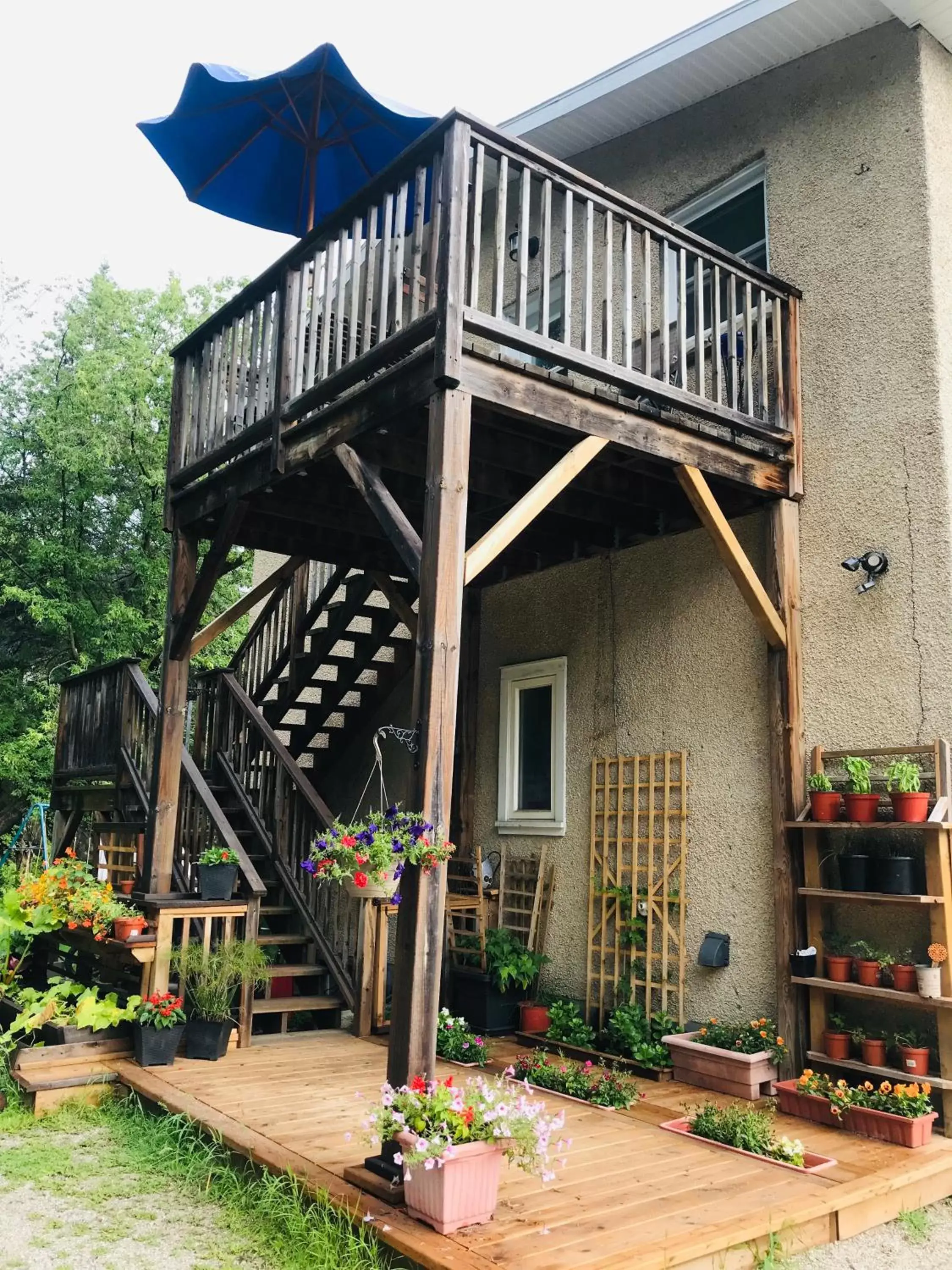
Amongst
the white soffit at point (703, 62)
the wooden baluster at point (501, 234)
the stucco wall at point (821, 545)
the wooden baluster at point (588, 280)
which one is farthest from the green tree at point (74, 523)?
the wooden baluster at point (501, 234)

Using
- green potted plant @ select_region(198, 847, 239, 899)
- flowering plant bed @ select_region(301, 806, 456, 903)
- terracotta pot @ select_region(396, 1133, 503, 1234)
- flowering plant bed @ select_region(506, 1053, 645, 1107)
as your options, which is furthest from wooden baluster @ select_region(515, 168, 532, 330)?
green potted plant @ select_region(198, 847, 239, 899)

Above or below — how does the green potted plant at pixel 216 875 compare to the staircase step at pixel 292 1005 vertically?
above

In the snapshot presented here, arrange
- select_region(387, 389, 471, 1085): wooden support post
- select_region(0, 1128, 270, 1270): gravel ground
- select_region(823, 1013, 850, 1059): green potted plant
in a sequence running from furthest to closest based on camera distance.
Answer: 1. select_region(823, 1013, 850, 1059): green potted plant
2. select_region(387, 389, 471, 1085): wooden support post
3. select_region(0, 1128, 270, 1270): gravel ground

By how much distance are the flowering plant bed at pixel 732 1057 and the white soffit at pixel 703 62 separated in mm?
5936

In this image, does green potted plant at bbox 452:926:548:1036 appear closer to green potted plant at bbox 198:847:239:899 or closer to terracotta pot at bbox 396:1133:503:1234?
green potted plant at bbox 198:847:239:899

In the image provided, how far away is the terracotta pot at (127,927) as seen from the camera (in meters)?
6.07

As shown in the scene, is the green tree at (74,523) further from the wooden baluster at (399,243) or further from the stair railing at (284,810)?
the wooden baluster at (399,243)

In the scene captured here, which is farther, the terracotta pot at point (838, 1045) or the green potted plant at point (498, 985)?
the green potted plant at point (498, 985)

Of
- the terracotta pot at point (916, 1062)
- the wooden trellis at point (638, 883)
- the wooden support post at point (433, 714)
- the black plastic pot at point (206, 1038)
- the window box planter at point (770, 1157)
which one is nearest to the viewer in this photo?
the wooden support post at point (433, 714)

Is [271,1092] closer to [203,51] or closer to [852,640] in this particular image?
[852,640]

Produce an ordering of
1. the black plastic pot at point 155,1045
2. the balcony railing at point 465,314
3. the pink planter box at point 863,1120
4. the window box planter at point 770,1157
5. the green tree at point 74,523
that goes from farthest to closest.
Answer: the green tree at point 74,523
the black plastic pot at point 155,1045
the balcony railing at point 465,314
the pink planter box at point 863,1120
the window box planter at point 770,1157

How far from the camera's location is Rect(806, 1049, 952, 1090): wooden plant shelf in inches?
187

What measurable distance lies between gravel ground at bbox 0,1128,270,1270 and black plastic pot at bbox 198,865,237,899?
1763 millimetres

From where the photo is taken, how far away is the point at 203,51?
6.68m
